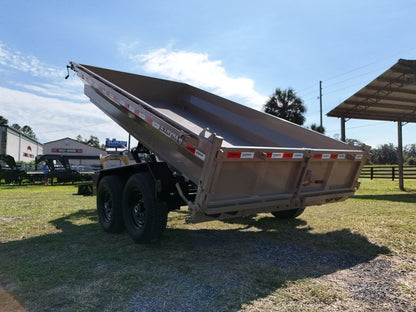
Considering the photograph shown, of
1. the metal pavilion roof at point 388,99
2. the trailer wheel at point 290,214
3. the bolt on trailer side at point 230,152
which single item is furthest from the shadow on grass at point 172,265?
the metal pavilion roof at point 388,99

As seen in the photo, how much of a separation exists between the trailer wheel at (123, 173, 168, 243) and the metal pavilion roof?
31.8ft

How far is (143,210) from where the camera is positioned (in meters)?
5.08

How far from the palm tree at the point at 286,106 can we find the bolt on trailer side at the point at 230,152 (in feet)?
70.0

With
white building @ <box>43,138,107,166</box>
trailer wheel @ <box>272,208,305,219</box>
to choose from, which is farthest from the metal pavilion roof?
white building @ <box>43,138,107,166</box>

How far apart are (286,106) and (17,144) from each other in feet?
152

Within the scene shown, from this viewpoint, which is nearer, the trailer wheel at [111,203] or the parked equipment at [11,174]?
the trailer wheel at [111,203]

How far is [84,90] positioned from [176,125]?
3420 millimetres

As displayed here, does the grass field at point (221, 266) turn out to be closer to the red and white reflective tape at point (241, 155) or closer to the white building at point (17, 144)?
the red and white reflective tape at point (241, 155)

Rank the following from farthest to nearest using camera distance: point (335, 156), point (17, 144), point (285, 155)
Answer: point (17, 144), point (335, 156), point (285, 155)

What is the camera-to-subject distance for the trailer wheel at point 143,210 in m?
4.61

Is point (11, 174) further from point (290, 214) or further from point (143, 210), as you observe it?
point (290, 214)

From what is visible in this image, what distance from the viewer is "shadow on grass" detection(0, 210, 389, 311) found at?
3.10 metres

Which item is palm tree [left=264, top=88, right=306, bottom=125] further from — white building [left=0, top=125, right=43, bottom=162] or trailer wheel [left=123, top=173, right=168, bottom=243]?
white building [left=0, top=125, right=43, bottom=162]

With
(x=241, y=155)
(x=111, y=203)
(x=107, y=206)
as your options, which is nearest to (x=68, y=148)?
(x=107, y=206)
